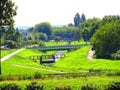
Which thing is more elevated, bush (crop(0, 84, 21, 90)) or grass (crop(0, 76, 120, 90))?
bush (crop(0, 84, 21, 90))

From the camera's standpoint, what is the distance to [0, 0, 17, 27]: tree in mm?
58344

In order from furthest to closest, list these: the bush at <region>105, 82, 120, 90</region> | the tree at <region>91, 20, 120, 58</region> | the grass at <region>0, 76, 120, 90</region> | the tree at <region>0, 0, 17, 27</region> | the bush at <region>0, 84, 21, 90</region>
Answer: the tree at <region>91, 20, 120, 58</region>, the tree at <region>0, 0, 17, 27</region>, the grass at <region>0, 76, 120, 90</region>, the bush at <region>0, 84, 21, 90</region>, the bush at <region>105, 82, 120, 90</region>

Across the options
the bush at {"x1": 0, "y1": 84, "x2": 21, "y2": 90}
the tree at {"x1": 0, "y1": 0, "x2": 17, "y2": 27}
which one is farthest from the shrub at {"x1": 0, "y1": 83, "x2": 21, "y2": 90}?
the tree at {"x1": 0, "y1": 0, "x2": 17, "y2": 27}

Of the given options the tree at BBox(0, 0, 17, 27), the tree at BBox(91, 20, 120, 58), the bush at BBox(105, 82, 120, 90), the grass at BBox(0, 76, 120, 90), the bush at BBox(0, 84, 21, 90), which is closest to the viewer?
the bush at BBox(105, 82, 120, 90)

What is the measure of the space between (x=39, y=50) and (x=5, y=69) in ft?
295

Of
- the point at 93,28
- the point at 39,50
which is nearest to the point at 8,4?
the point at 93,28

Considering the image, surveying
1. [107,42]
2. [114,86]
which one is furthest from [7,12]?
[107,42]

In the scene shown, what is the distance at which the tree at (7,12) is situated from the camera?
58344 mm

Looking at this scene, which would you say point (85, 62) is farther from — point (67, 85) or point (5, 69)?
point (67, 85)

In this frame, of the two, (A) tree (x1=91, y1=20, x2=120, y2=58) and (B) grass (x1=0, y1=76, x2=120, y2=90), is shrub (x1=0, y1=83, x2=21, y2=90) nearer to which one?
(B) grass (x1=0, y1=76, x2=120, y2=90)

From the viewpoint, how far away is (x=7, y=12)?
59406mm

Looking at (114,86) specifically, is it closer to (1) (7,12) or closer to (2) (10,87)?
(2) (10,87)

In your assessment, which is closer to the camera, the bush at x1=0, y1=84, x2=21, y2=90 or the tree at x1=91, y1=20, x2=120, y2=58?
the bush at x1=0, y1=84, x2=21, y2=90

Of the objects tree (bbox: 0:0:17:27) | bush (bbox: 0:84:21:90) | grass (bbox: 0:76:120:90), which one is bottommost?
grass (bbox: 0:76:120:90)
